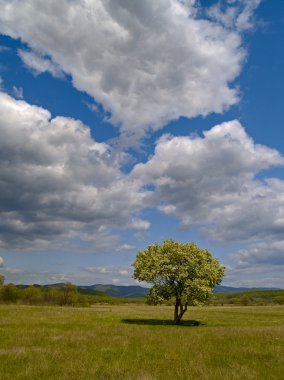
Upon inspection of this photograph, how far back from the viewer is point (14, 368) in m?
16.5

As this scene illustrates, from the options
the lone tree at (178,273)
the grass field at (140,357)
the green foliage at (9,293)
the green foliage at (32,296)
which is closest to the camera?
the grass field at (140,357)

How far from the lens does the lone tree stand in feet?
147

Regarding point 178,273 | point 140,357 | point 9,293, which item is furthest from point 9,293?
point 140,357

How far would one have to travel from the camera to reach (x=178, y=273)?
4522cm

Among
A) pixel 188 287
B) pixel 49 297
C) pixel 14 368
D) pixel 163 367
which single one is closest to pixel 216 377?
pixel 163 367

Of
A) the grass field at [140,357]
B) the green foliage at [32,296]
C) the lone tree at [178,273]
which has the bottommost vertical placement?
the grass field at [140,357]

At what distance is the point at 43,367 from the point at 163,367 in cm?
562

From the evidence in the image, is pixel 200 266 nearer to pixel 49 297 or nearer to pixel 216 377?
pixel 216 377

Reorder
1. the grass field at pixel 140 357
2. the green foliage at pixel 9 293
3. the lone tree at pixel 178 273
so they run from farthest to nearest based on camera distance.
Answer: the green foliage at pixel 9 293
the lone tree at pixel 178 273
the grass field at pixel 140 357

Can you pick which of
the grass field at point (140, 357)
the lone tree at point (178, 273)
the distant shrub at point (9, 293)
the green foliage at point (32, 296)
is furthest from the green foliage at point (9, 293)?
the grass field at point (140, 357)

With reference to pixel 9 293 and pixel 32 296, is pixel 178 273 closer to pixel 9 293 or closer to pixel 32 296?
pixel 9 293

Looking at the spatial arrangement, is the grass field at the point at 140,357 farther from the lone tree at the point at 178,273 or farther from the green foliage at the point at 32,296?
the green foliage at the point at 32,296

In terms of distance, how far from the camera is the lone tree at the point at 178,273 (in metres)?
44.9

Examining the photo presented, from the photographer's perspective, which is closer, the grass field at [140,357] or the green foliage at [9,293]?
the grass field at [140,357]
